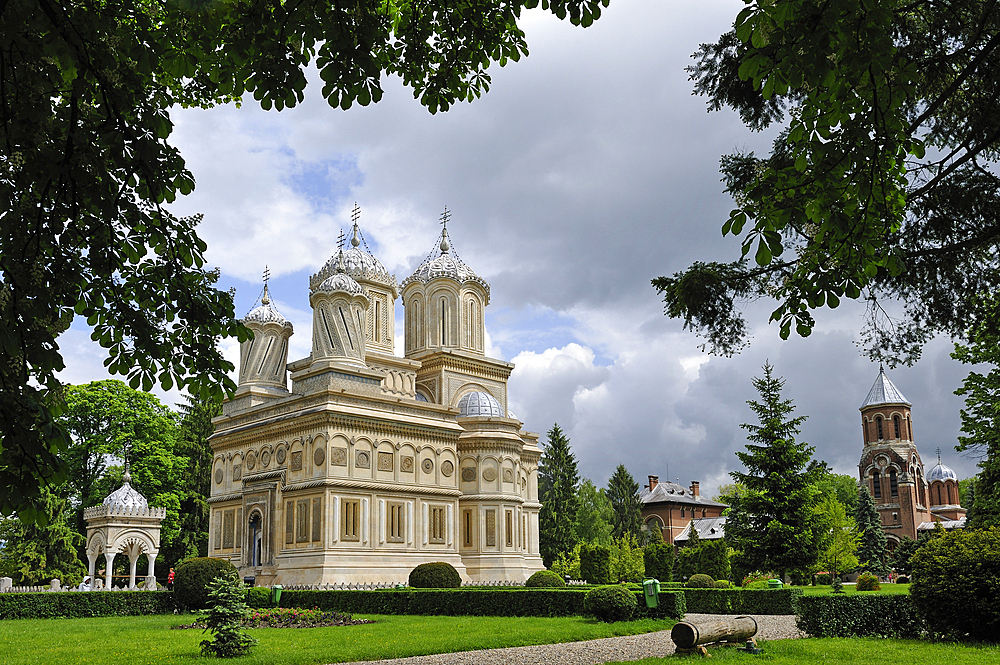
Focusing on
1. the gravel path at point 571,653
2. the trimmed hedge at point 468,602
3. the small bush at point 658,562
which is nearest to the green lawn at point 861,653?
the gravel path at point 571,653

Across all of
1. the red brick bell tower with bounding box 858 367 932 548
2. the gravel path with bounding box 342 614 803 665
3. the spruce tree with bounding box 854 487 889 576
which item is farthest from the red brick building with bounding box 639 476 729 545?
the gravel path with bounding box 342 614 803 665

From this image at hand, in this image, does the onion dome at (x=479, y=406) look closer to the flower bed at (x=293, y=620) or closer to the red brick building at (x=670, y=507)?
the flower bed at (x=293, y=620)

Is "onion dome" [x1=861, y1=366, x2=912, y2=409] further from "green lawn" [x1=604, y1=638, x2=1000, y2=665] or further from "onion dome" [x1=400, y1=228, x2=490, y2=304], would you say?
"green lawn" [x1=604, y1=638, x2=1000, y2=665]

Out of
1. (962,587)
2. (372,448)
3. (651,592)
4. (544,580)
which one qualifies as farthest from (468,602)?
(962,587)

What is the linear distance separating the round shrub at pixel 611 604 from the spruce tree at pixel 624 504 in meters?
40.8

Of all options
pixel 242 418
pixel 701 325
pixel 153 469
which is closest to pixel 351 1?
pixel 701 325

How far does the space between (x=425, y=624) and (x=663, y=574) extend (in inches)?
1182

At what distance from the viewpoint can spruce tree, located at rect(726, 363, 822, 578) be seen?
28.3 metres

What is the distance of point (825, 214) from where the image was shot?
555 centimetres

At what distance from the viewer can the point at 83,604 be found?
23344 mm

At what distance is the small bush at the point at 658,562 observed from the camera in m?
45.6

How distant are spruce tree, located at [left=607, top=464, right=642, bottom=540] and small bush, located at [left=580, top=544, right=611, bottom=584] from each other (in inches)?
706

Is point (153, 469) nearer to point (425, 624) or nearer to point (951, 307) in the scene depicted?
point (425, 624)

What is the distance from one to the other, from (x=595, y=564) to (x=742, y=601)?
57.7ft
